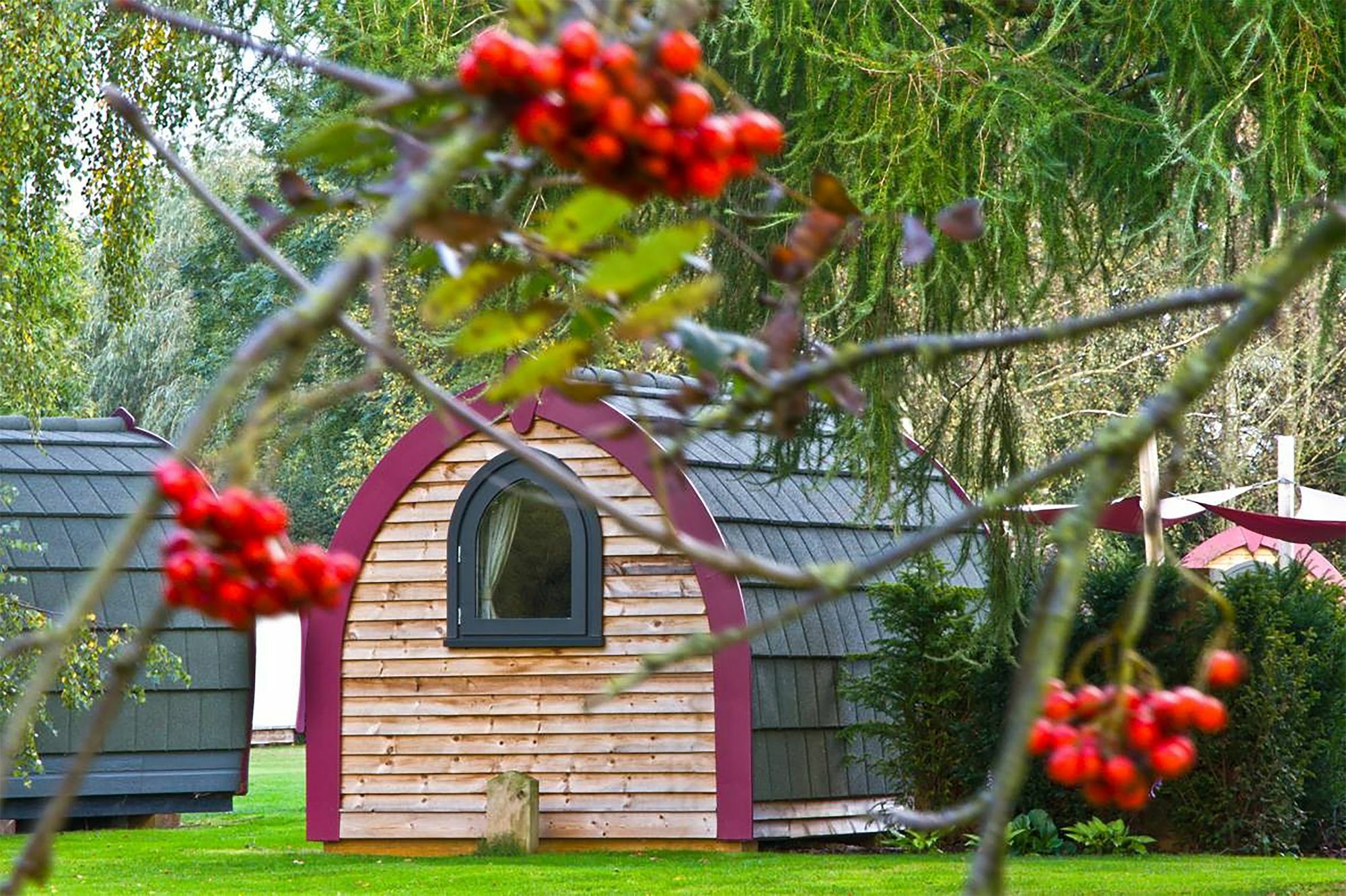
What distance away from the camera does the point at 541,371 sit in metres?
1.07

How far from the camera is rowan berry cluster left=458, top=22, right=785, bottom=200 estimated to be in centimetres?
84

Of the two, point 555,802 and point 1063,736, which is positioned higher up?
point 1063,736

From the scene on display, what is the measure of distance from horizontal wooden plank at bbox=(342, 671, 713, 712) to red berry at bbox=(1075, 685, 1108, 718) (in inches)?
336

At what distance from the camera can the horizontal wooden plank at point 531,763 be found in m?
9.83

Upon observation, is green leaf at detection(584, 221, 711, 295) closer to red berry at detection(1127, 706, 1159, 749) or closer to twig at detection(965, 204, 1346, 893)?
twig at detection(965, 204, 1346, 893)

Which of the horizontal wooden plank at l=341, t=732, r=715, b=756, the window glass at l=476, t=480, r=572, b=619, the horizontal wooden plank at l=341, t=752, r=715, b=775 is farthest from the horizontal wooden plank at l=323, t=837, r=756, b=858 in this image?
the window glass at l=476, t=480, r=572, b=619

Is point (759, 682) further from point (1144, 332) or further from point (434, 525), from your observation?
point (1144, 332)

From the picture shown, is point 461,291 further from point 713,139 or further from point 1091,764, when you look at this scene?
point 1091,764

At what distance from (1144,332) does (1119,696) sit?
849 inches

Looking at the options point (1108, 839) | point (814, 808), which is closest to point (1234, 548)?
point (1108, 839)

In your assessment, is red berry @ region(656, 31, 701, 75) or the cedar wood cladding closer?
red berry @ region(656, 31, 701, 75)

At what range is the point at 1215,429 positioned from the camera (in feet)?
73.8

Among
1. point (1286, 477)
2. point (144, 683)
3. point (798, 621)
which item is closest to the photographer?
point (798, 621)

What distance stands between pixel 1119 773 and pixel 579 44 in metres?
0.48
